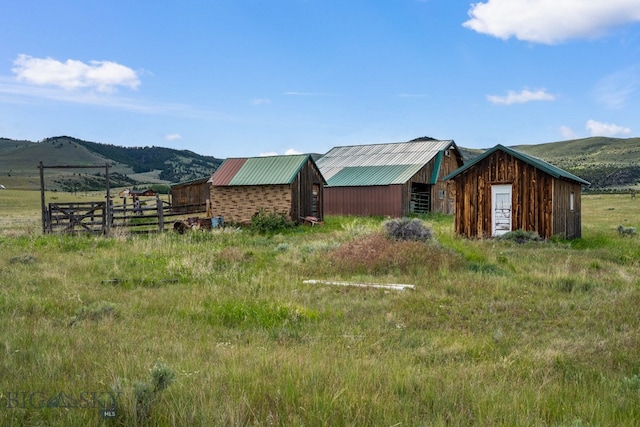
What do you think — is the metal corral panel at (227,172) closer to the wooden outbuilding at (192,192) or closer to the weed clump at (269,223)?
the weed clump at (269,223)

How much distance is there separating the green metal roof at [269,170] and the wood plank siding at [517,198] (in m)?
9.36

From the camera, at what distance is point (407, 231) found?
15.8m

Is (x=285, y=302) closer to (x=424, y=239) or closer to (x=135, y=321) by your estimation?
(x=135, y=321)

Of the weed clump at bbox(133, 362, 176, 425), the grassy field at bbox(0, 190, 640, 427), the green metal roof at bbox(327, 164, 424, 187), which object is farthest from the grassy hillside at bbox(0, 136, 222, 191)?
the weed clump at bbox(133, 362, 176, 425)

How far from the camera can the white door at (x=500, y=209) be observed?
2047 cm

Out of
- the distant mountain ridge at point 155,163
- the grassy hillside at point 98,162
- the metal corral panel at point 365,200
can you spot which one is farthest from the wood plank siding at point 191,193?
the grassy hillside at point 98,162

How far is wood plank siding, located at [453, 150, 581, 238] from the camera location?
1975cm

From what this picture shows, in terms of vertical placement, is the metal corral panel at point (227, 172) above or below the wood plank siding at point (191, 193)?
above

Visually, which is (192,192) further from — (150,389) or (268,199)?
(150,389)

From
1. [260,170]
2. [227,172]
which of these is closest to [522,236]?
[260,170]

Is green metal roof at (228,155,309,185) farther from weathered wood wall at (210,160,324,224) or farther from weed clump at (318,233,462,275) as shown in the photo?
weed clump at (318,233,462,275)

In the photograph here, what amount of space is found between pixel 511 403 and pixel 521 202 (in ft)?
56.5

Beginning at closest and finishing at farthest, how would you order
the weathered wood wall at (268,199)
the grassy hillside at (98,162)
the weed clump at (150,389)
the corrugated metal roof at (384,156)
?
the weed clump at (150,389) → the weathered wood wall at (268,199) → the corrugated metal roof at (384,156) → the grassy hillside at (98,162)

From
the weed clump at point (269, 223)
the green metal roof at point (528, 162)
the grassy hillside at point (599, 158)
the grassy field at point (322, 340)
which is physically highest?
the grassy hillside at point (599, 158)
